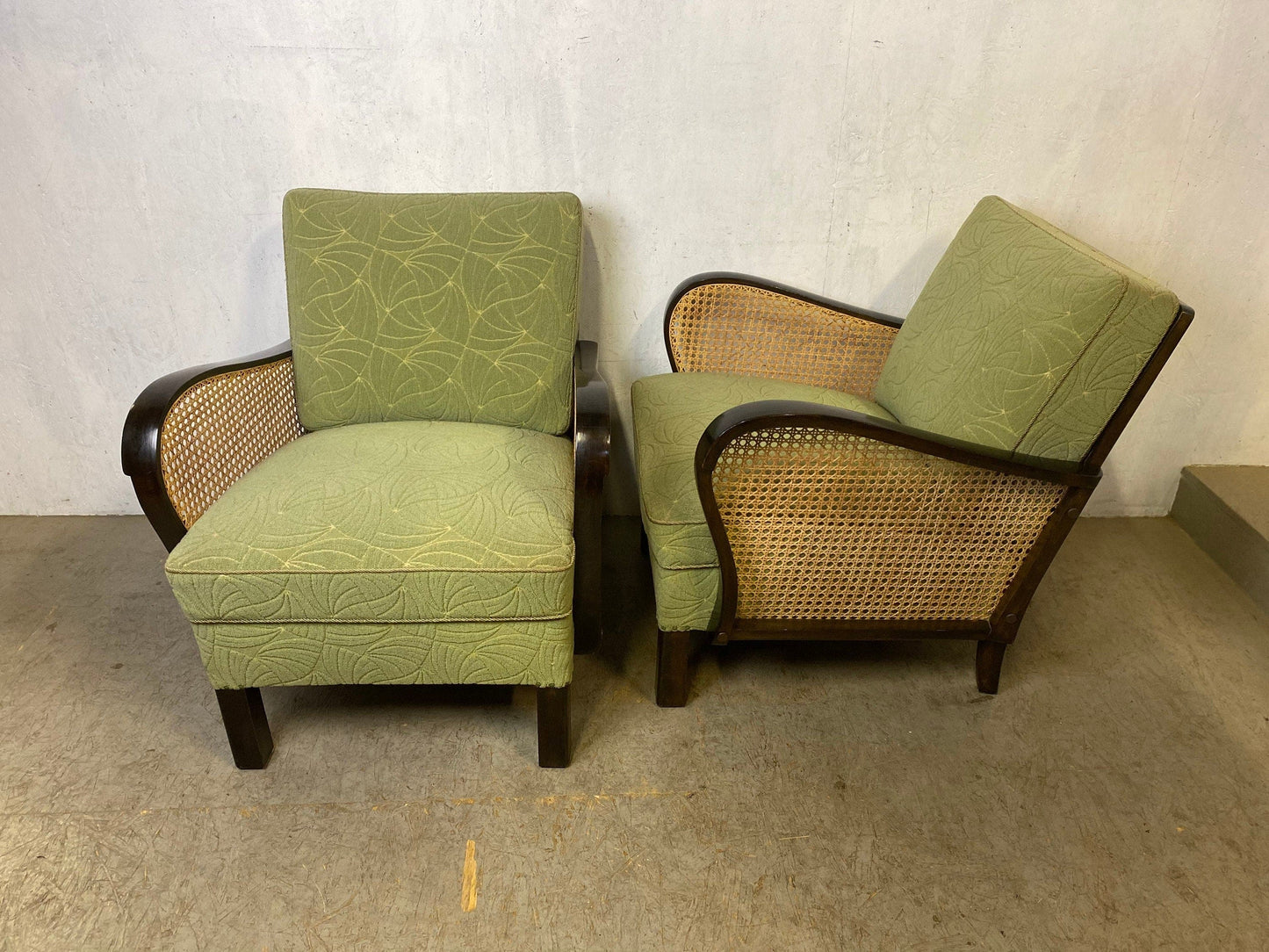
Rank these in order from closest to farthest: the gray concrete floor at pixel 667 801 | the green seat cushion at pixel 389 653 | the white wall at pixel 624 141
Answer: the gray concrete floor at pixel 667 801 < the green seat cushion at pixel 389 653 < the white wall at pixel 624 141

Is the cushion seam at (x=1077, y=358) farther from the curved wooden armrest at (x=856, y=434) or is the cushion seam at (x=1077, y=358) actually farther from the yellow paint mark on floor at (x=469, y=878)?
the yellow paint mark on floor at (x=469, y=878)

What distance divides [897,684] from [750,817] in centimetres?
48

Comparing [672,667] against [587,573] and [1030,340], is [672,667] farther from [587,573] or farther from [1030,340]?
[1030,340]

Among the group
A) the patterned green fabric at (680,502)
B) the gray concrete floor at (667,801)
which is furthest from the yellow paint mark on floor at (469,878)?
the patterned green fabric at (680,502)

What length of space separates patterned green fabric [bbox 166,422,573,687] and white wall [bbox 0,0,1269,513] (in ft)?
2.57

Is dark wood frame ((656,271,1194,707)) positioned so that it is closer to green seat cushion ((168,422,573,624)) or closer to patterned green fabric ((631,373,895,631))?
patterned green fabric ((631,373,895,631))

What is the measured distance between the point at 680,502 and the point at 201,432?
32.8 inches

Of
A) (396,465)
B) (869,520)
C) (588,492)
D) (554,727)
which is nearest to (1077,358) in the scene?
(869,520)

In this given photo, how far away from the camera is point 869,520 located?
4.54ft

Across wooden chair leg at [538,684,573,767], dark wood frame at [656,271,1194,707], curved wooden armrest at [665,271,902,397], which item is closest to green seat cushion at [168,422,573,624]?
wooden chair leg at [538,684,573,767]

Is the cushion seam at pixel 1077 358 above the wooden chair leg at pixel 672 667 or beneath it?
above

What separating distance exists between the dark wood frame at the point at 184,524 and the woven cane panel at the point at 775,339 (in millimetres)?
456

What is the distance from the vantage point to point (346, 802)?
1346mm

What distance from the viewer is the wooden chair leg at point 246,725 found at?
4.41 feet
